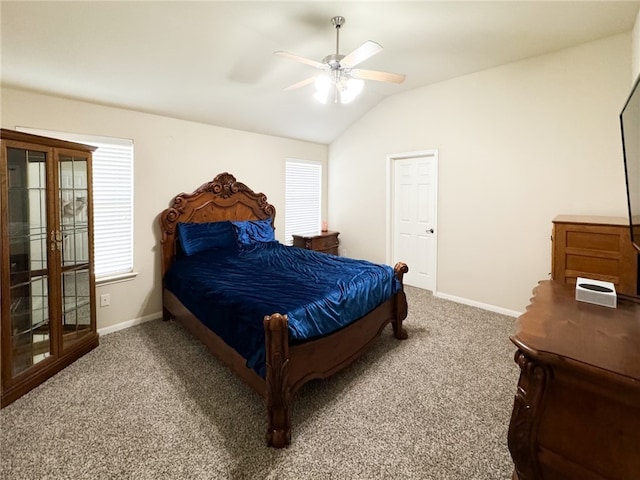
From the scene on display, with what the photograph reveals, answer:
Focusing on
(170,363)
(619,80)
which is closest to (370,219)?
(619,80)

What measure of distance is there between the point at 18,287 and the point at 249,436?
197 centimetres

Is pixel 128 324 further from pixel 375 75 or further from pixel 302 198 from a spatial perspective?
pixel 375 75

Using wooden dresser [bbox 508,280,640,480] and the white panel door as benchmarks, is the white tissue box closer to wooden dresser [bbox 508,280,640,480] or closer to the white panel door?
wooden dresser [bbox 508,280,640,480]

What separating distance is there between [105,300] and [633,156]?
13.8ft

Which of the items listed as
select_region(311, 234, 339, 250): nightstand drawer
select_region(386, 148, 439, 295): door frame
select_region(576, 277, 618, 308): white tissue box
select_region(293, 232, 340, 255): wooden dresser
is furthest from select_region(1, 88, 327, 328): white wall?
select_region(576, 277, 618, 308): white tissue box

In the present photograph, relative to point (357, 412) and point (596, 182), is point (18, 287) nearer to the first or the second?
point (357, 412)

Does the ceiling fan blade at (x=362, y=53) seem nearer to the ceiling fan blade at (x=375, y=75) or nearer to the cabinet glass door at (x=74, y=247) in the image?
the ceiling fan blade at (x=375, y=75)

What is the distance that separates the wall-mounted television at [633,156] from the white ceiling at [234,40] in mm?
1335

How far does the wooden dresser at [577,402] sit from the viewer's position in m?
0.89

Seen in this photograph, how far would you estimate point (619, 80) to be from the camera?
2.71 m

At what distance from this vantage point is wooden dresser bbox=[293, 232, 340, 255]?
476cm

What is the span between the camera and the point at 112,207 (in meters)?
3.18

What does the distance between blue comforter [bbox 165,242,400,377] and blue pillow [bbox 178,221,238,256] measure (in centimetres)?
14

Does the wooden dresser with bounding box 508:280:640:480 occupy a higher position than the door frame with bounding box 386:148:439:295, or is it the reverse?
the door frame with bounding box 386:148:439:295
